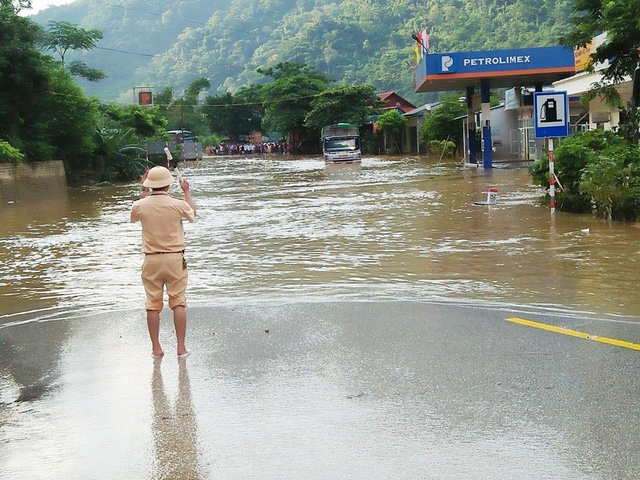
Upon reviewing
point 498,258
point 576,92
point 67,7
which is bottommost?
point 498,258

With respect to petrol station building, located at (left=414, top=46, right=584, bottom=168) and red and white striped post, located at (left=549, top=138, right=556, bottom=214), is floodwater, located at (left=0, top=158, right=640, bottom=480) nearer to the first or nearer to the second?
red and white striped post, located at (left=549, top=138, right=556, bottom=214)

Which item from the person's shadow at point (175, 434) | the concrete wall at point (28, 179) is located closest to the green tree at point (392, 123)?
the concrete wall at point (28, 179)

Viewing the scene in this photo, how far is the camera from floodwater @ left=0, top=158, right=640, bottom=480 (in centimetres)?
480

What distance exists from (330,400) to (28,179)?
3417 centimetres

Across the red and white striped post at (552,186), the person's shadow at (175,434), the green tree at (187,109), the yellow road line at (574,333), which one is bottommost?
the yellow road line at (574,333)

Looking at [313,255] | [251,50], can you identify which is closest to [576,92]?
[313,255]

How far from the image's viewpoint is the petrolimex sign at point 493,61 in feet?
126

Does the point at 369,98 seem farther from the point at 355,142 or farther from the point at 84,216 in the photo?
the point at 84,216

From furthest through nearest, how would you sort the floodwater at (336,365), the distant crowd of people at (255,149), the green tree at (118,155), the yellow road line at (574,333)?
the distant crowd of people at (255,149), the green tree at (118,155), the yellow road line at (574,333), the floodwater at (336,365)

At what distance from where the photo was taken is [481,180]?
31.7 m

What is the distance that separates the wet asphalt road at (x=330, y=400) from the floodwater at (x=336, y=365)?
0.06ft

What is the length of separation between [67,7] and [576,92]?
13108 centimetres

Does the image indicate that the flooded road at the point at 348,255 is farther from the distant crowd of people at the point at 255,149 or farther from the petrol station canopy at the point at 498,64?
the distant crowd of people at the point at 255,149

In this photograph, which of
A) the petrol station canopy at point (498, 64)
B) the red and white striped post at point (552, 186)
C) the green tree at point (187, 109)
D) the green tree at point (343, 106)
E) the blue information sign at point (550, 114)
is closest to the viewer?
the blue information sign at point (550, 114)
